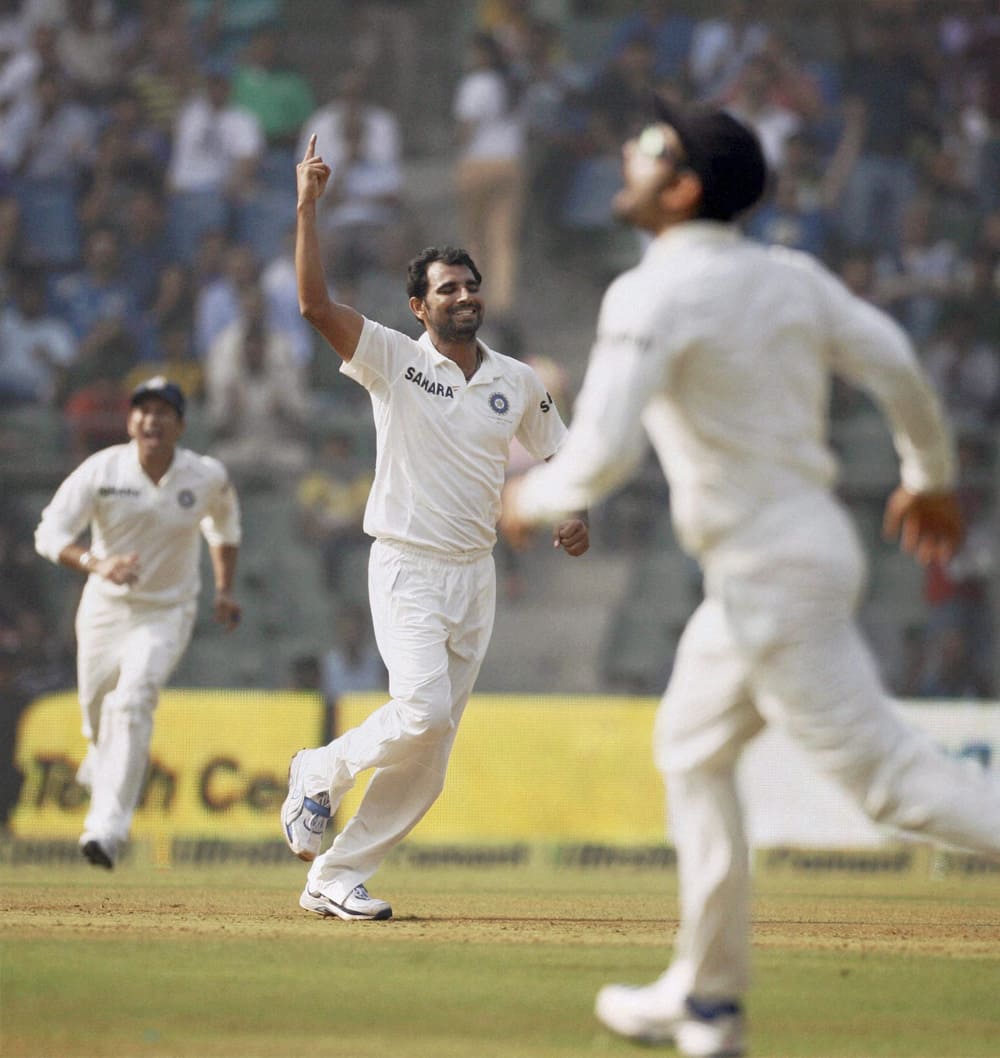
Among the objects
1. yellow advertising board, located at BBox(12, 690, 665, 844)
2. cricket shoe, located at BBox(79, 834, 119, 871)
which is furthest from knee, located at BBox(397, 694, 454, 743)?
yellow advertising board, located at BBox(12, 690, 665, 844)

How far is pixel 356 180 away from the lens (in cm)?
1866

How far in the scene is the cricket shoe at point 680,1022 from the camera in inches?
182

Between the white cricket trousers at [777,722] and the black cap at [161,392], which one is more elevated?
the black cap at [161,392]

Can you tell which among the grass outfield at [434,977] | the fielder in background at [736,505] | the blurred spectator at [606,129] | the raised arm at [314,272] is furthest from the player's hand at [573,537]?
the blurred spectator at [606,129]

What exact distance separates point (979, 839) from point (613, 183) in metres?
14.8

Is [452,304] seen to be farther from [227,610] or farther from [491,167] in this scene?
[491,167]

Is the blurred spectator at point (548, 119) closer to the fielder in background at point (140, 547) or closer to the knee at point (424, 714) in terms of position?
the fielder in background at point (140, 547)

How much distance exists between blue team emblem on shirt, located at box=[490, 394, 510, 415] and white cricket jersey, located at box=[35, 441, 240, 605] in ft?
9.73

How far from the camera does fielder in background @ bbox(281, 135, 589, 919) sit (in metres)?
7.51

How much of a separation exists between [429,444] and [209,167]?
11.6 metres

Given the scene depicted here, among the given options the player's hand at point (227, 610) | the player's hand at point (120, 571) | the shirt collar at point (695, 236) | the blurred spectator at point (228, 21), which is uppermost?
the blurred spectator at point (228, 21)

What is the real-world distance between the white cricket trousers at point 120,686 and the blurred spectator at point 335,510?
19.9 feet

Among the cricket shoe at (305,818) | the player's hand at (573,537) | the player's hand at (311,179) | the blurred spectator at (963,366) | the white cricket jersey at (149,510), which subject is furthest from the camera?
the blurred spectator at (963,366)

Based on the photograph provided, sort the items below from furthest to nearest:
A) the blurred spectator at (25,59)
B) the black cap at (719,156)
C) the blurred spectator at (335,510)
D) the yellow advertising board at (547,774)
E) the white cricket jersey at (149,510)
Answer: the blurred spectator at (25,59)
the blurred spectator at (335,510)
the yellow advertising board at (547,774)
the white cricket jersey at (149,510)
the black cap at (719,156)
